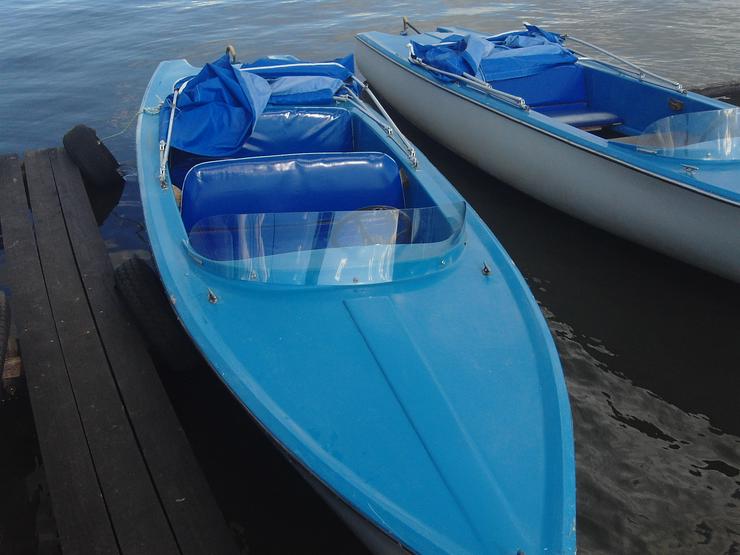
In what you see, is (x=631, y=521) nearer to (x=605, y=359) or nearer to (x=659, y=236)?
(x=605, y=359)

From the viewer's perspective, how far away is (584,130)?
618 cm

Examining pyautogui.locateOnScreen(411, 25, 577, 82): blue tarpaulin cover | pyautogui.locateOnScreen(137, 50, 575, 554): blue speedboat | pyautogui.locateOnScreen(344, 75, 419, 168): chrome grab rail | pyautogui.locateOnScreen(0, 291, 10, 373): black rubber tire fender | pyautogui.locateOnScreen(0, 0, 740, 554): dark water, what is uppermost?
pyautogui.locateOnScreen(411, 25, 577, 82): blue tarpaulin cover

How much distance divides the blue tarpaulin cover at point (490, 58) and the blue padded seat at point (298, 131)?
5.95ft

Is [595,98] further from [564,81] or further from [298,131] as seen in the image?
[298,131]

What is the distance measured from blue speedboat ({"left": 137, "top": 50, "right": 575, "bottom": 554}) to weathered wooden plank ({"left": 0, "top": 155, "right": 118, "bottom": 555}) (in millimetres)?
918

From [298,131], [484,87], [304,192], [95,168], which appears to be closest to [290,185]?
[304,192]

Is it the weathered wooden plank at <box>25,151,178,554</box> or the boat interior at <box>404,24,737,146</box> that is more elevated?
the boat interior at <box>404,24,737,146</box>

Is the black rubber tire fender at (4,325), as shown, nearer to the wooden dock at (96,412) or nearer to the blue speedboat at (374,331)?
the wooden dock at (96,412)

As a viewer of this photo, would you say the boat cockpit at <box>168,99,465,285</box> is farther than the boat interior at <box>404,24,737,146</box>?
No

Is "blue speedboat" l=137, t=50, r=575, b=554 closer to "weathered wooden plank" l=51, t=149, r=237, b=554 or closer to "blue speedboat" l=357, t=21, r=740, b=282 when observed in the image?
"weathered wooden plank" l=51, t=149, r=237, b=554

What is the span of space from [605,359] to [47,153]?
19.0ft

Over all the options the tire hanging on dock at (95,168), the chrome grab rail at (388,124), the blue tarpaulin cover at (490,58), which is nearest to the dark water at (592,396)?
the tire hanging on dock at (95,168)

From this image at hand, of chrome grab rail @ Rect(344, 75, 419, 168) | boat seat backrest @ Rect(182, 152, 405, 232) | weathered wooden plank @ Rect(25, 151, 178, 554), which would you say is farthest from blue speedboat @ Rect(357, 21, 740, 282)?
weathered wooden plank @ Rect(25, 151, 178, 554)

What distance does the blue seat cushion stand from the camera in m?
6.21
